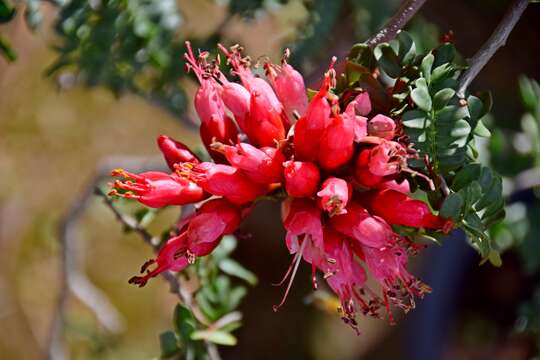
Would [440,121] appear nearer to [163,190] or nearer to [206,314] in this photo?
[163,190]

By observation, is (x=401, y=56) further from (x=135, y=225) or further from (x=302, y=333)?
(x=302, y=333)

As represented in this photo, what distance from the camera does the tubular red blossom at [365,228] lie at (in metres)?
0.76

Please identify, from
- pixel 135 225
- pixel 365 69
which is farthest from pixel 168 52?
pixel 365 69

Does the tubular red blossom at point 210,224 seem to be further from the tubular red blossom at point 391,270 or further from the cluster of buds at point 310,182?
the tubular red blossom at point 391,270

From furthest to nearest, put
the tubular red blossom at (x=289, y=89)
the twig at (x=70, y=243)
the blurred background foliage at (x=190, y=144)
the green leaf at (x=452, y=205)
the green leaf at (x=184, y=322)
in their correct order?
1. the twig at (x=70, y=243)
2. the blurred background foliage at (x=190, y=144)
3. the green leaf at (x=184, y=322)
4. the tubular red blossom at (x=289, y=89)
5. the green leaf at (x=452, y=205)

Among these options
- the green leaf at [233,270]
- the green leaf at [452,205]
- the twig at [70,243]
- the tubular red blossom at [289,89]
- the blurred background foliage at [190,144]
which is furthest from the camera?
the twig at [70,243]

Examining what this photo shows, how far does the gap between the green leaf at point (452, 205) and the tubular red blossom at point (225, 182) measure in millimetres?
205

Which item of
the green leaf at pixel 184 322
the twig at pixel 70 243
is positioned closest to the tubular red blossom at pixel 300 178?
the green leaf at pixel 184 322

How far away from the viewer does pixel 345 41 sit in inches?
65.9

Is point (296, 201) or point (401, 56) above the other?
point (401, 56)

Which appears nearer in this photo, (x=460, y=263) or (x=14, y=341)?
(x=460, y=263)

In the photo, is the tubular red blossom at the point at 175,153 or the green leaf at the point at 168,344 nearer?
the tubular red blossom at the point at 175,153

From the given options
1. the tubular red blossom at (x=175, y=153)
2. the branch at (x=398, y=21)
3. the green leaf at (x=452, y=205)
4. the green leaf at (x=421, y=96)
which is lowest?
the green leaf at (x=452, y=205)

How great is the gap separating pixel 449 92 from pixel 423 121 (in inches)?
1.6
